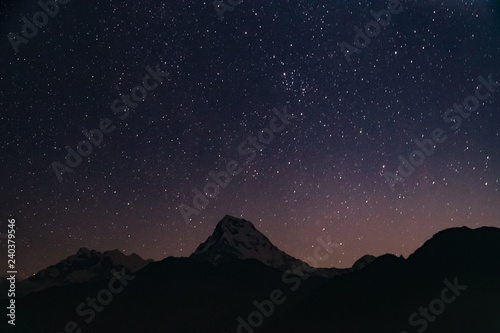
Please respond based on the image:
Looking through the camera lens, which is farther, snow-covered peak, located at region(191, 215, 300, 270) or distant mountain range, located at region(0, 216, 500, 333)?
snow-covered peak, located at region(191, 215, 300, 270)

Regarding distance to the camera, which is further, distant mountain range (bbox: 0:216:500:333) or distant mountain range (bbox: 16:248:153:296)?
distant mountain range (bbox: 16:248:153:296)

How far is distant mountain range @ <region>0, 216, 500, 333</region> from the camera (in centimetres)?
6469

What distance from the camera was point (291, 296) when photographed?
87.1 meters

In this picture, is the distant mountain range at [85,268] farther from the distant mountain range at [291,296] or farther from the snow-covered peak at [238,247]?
the snow-covered peak at [238,247]

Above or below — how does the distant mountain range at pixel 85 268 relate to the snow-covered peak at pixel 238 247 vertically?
above

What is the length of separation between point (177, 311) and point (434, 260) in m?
51.1

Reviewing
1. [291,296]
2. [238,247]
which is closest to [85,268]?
[238,247]

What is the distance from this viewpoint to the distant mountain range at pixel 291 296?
6469 cm

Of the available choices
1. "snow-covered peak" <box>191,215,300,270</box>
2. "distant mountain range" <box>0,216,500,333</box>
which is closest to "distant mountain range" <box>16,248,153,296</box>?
"distant mountain range" <box>0,216,500,333</box>

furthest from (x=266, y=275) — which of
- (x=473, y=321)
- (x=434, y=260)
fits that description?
(x=473, y=321)

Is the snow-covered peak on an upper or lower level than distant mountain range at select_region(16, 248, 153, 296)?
lower

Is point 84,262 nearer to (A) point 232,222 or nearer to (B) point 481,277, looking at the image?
(A) point 232,222

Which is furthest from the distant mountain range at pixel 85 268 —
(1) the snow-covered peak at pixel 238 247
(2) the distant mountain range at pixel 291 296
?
(1) the snow-covered peak at pixel 238 247

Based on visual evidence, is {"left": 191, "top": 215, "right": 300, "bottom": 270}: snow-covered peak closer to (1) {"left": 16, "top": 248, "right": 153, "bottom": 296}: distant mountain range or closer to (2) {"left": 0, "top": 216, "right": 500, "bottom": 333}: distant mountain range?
(2) {"left": 0, "top": 216, "right": 500, "bottom": 333}: distant mountain range
